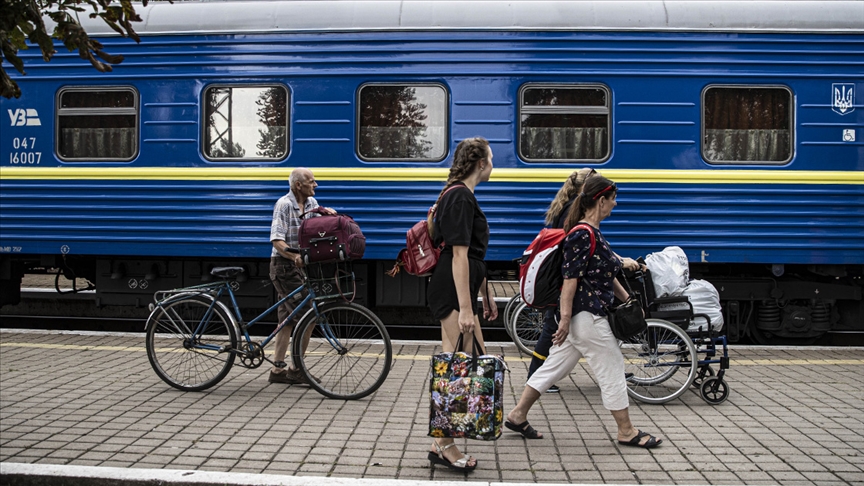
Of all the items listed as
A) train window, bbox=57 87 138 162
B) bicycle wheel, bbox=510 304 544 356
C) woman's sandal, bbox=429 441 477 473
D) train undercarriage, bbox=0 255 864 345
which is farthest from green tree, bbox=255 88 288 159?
woman's sandal, bbox=429 441 477 473

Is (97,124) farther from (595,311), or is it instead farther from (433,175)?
(595,311)

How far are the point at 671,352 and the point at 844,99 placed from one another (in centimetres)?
393

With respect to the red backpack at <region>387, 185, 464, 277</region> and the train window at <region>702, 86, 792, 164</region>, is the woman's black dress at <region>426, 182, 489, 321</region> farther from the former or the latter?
the train window at <region>702, 86, 792, 164</region>

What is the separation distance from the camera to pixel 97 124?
27.7 feet

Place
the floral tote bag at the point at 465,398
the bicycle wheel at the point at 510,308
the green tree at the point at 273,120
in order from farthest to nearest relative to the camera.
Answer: the green tree at the point at 273,120
the bicycle wheel at the point at 510,308
the floral tote bag at the point at 465,398

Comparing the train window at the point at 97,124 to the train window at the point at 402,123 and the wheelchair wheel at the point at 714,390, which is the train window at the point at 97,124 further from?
the wheelchair wheel at the point at 714,390

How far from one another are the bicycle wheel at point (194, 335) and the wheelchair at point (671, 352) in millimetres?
2970

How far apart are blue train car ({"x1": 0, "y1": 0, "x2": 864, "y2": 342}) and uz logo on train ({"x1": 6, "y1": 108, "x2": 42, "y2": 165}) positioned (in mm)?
369

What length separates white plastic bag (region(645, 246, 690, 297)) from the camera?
18.7 feet

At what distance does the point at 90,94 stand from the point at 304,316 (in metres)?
4.51

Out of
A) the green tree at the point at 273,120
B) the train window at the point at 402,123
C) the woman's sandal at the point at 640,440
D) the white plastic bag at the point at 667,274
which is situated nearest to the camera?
the woman's sandal at the point at 640,440

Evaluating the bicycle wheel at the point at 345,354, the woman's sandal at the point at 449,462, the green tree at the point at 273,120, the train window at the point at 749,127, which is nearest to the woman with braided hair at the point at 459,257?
the woman's sandal at the point at 449,462

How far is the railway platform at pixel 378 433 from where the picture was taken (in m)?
4.08

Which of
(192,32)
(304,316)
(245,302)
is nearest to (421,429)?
(304,316)
